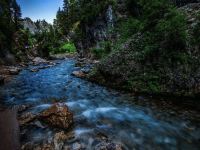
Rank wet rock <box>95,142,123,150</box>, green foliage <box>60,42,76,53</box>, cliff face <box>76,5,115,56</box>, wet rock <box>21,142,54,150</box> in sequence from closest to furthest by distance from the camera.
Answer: wet rock <box>95,142,123,150</box> < wet rock <box>21,142,54,150</box> < cliff face <box>76,5,115,56</box> < green foliage <box>60,42,76,53</box>

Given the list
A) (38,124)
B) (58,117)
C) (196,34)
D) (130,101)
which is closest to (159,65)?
(196,34)

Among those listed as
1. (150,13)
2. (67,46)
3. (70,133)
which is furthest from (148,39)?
(67,46)

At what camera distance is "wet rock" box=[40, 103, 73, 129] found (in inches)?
287

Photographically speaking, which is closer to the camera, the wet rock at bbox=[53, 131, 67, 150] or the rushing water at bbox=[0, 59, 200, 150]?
the wet rock at bbox=[53, 131, 67, 150]

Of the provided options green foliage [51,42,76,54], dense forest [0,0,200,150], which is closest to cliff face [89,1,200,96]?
dense forest [0,0,200,150]

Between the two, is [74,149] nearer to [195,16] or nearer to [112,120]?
[112,120]

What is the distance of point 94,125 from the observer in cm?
771

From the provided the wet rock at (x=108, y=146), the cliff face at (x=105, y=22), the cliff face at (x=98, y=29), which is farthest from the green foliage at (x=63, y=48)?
the wet rock at (x=108, y=146)

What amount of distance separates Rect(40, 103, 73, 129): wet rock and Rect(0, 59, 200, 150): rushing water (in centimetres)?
30

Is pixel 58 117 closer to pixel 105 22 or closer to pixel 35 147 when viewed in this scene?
pixel 35 147

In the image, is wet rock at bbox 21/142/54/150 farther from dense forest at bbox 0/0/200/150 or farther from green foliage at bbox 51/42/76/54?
green foliage at bbox 51/42/76/54

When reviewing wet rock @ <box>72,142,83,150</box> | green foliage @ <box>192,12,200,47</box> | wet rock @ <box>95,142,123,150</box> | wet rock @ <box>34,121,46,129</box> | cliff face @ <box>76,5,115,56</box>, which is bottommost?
wet rock @ <box>72,142,83,150</box>

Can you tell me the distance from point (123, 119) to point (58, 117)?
2.48m

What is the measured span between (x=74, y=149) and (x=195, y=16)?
34.1ft
